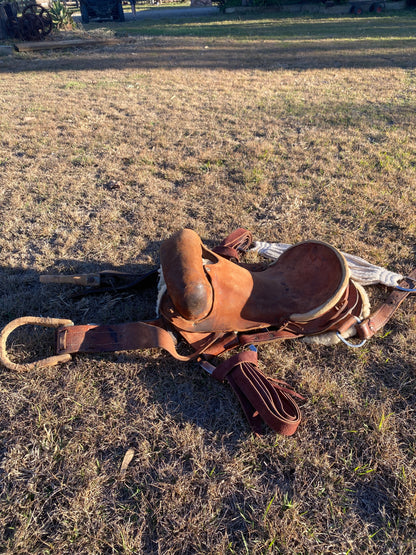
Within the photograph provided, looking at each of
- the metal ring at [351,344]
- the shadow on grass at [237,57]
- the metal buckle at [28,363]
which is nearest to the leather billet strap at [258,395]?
the metal ring at [351,344]

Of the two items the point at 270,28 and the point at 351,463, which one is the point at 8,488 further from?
the point at 270,28

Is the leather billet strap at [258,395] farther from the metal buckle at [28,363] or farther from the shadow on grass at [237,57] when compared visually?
the shadow on grass at [237,57]

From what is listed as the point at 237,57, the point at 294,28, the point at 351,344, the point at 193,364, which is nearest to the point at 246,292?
the point at 193,364

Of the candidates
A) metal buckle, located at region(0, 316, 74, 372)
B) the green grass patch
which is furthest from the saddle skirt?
the green grass patch

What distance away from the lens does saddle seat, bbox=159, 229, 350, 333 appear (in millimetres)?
1791

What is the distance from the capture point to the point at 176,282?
176 centimetres

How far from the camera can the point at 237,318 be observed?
6.52 feet

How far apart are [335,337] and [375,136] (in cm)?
381

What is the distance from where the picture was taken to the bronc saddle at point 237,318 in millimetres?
1772

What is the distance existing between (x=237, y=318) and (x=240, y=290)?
0.52 feet

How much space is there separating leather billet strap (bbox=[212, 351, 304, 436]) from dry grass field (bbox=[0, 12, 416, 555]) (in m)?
0.07

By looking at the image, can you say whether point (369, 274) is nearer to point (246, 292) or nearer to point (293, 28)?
point (246, 292)

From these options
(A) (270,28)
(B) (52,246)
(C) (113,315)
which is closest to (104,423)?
(C) (113,315)

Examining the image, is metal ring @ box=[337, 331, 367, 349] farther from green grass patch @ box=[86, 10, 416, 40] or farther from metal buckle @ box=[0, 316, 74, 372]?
green grass patch @ box=[86, 10, 416, 40]
